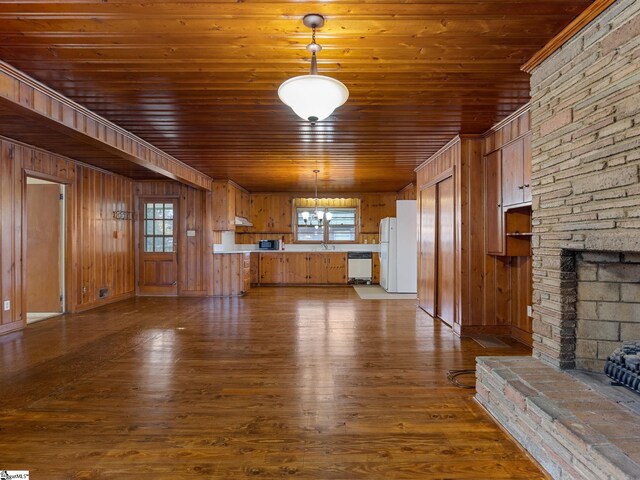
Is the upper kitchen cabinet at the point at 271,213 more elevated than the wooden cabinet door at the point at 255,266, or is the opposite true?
the upper kitchen cabinet at the point at 271,213

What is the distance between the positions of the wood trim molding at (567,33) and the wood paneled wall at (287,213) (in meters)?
6.52

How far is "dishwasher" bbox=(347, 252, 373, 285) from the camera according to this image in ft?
29.6

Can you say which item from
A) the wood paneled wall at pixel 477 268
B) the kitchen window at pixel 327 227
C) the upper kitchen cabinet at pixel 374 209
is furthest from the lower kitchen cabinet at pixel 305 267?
the wood paneled wall at pixel 477 268

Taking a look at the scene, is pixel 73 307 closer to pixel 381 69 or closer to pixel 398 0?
pixel 381 69

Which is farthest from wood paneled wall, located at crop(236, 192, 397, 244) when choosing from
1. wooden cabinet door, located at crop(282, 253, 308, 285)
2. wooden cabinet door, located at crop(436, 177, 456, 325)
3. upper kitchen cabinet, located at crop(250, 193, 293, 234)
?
wooden cabinet door, located at crop(436, 177, 456, 325)

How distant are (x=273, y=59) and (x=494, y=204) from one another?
2.93 metres

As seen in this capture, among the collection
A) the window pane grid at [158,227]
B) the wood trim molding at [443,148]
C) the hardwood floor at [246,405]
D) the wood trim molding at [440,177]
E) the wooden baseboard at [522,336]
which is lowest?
the hardwood floor at [246,405]

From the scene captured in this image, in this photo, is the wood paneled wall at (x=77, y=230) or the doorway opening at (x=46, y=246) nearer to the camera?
the wood paneled wall at (x=77, y=230)

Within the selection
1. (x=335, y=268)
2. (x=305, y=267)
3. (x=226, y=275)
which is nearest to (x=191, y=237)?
(x=226, y=275)

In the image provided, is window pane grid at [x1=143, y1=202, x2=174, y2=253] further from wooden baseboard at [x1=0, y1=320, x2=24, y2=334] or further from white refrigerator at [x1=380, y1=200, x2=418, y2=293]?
white refrigerator at [x1=380, y1=200, x2=418, y2=293]

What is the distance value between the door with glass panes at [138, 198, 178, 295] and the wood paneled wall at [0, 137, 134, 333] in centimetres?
24

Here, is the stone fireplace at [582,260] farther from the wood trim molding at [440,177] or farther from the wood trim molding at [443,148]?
the wood trim molding at [440,177]

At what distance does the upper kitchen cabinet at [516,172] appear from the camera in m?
3.38

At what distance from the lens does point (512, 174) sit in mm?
3666
